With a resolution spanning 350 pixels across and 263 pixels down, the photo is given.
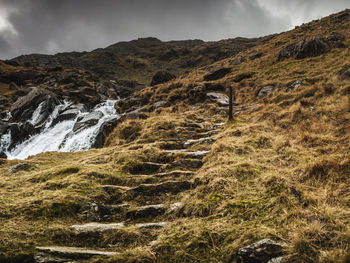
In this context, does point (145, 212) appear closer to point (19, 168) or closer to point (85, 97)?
point (19, 168)

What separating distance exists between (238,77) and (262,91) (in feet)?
20.0

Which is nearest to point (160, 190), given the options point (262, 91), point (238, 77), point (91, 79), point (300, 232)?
point (300, 232)

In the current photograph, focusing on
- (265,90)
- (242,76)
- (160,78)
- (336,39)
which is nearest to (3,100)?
(160,78)

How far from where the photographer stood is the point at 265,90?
1524 cm

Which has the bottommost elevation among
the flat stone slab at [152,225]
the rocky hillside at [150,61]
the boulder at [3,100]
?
the flat stone slab at [152,225]

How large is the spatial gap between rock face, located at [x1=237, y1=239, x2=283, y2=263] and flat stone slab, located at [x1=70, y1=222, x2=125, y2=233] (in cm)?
217

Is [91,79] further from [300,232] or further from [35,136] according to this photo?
[300,232]

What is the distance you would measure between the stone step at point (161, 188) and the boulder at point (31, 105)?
26435 mm

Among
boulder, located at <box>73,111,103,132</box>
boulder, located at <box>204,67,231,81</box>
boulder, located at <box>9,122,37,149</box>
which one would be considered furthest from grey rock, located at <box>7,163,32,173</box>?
boulder, located at <box>204,67,231,81</box>

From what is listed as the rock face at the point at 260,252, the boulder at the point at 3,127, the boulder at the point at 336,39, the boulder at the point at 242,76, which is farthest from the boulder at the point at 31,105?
the boulder at the point at 336,39

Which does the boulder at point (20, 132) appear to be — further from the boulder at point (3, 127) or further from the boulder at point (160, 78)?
the boulder at point (160, 78)

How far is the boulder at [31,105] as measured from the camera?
85.8 feet

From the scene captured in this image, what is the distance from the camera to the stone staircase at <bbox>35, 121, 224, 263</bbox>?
2926 mm

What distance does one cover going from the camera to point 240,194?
3.97 meters
